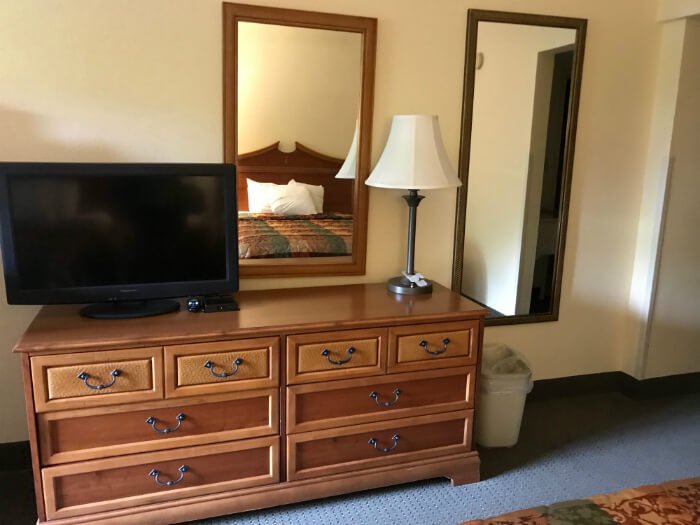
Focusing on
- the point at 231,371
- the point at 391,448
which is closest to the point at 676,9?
the point at 391,448

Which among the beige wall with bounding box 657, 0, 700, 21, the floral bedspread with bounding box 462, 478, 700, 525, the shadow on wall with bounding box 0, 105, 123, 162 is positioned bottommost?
the floral bedspread with bounding box 462, 478, 700, 525

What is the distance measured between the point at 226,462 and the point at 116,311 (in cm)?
68

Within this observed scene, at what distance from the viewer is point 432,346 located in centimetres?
237

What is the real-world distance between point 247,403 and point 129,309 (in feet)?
1.83

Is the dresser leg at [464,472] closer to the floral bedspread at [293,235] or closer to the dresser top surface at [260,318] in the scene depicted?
the dresser top surface at [260,318]

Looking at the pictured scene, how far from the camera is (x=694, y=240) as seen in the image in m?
3.30

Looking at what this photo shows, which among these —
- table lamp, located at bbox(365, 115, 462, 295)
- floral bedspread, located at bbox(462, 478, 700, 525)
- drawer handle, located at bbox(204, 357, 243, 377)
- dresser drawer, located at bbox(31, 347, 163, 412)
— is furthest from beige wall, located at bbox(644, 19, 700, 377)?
dresser drawer, located at bbox(31, 347, 163, 412)

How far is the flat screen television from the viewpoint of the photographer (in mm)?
2025

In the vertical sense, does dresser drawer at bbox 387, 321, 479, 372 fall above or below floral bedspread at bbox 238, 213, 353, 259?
below

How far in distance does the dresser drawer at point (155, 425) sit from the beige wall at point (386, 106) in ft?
2.09

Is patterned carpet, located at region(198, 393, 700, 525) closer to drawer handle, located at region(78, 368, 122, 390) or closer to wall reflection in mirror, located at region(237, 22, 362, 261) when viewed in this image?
drawer handle, located at region(78, 368, 122, 390)

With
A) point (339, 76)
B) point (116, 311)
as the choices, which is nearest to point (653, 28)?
point (339, 76)

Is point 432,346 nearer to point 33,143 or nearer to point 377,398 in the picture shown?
point 377,398

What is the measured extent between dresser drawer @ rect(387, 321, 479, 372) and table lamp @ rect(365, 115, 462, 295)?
287 millimetres
